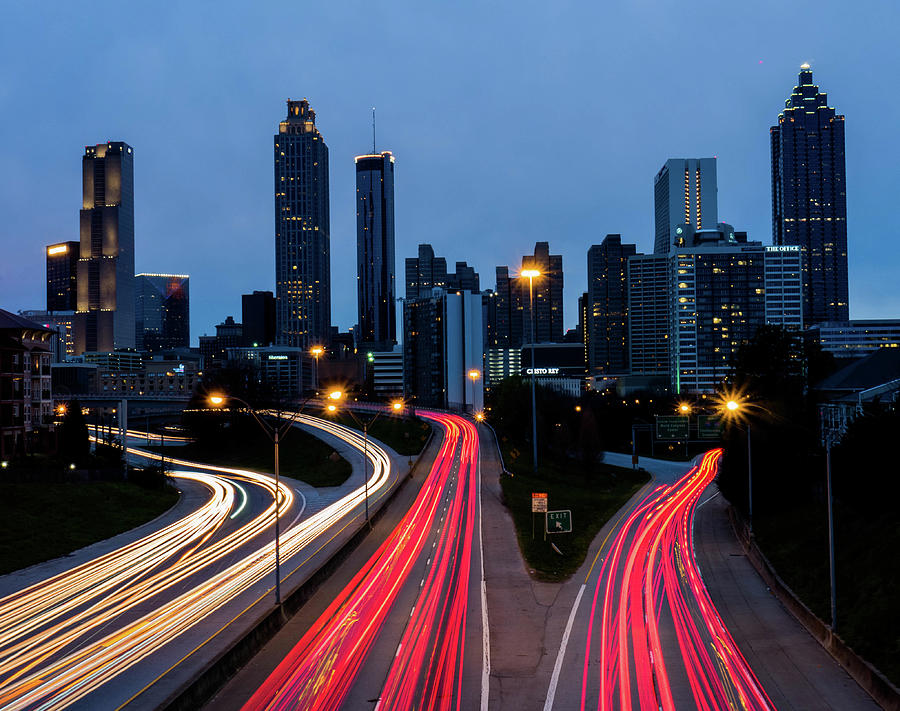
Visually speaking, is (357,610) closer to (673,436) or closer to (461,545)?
(461,545)

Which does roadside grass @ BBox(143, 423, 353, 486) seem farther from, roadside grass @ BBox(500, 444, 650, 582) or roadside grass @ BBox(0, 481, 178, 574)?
roadside grass @ BBox(0, 481, 178, 574)

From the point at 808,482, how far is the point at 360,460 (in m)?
50.7

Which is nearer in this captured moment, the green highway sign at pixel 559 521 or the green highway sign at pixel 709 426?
the green highway sign at pixel 559 521

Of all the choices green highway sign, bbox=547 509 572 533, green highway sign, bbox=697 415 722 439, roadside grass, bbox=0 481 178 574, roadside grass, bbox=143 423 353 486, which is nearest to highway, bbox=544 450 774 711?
green highway sign, bbox=547 509 572 533

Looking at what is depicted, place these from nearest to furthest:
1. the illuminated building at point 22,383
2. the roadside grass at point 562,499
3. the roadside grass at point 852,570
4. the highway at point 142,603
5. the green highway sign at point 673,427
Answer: the highway at point 142,603 < the roadside grass at point 852,570 < the roadside grass at point 562,499 < the green highway sign at point 673,427 < the illuminated building at point 22,383

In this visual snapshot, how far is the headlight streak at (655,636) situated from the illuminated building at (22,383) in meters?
65.7

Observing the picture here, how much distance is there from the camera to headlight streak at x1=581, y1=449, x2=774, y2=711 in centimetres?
1978

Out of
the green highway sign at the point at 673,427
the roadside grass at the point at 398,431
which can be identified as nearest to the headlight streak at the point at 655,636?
the green highway sign at the point at 673,427

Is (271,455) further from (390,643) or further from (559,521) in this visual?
(390,643)

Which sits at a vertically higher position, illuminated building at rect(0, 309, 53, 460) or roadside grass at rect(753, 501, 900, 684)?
illuminated building at rect(0, 309, 53, 460)

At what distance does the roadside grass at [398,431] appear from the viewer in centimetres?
9225

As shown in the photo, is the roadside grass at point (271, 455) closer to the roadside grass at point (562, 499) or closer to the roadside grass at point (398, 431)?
the roadside grass at point (398, 431)

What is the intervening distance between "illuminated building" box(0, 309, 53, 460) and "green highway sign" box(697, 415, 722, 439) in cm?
6778

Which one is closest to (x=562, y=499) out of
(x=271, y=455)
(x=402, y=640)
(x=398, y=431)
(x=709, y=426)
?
(x=709, y=426)
